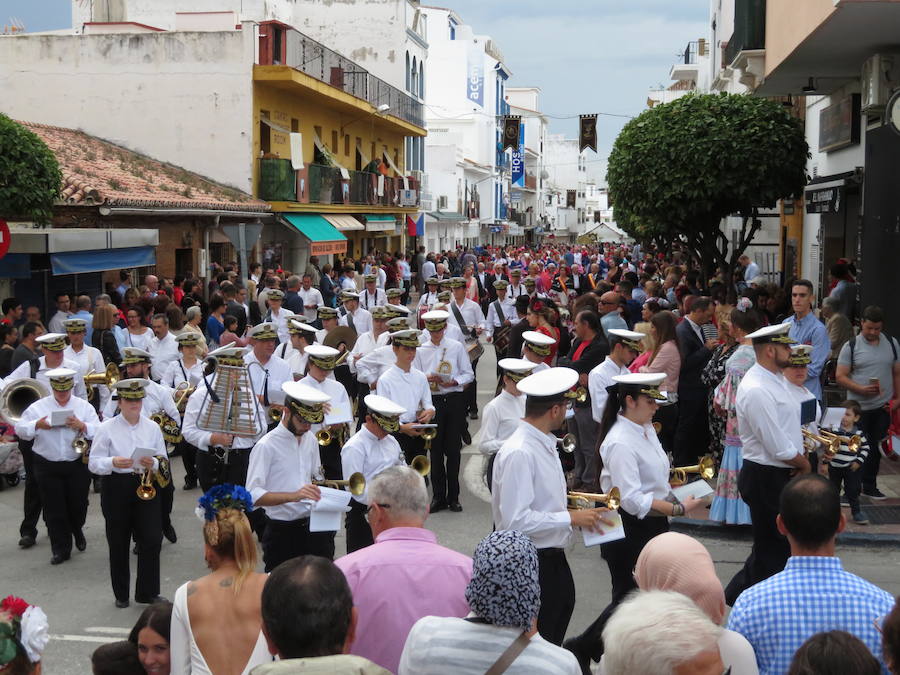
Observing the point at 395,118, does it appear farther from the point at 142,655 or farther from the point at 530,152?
the point at 530,152

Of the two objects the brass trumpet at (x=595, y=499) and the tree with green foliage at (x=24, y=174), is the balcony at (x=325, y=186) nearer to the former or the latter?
the tree with green foliage at (x=24, y=174)

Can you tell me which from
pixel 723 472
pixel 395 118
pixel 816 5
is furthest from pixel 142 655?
pixel 395 118

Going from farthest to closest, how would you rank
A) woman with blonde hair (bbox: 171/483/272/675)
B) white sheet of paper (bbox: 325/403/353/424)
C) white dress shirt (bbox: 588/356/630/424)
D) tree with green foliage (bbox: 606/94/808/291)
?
1. tree with green foliage (bbox: 606/94/808/291)
2. white dress shirt (bbox: 588/356/630/424)
3. white sheet of paper (bbox: 325/403/353/424)
4. woman with blonde hair (bbox: 171/483/272/675)

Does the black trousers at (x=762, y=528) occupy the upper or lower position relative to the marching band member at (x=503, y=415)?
lower

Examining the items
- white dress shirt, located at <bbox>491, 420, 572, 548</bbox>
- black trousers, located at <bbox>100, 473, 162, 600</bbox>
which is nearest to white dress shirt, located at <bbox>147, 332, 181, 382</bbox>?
black trousers, located at <bbox>100, 473, 162, 600</bbox>

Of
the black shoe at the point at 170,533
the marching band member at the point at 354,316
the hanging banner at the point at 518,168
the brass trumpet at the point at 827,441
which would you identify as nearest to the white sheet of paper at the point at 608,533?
the brass trumpet at the point at 827,441

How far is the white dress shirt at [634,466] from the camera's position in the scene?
5914 millimetres

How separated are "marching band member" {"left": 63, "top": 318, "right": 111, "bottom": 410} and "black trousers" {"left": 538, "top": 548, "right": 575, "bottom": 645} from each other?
654cm

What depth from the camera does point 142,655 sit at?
438 centimetres

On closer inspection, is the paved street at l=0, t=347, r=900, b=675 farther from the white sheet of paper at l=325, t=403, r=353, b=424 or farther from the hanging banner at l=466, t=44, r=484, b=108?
the hanging banner at l=466, t=44, r=484, b=108

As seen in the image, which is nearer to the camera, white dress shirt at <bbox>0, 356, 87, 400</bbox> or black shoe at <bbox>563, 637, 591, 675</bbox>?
Answer: black shoe at <bbox>563, 637, 591, 675</bbox>

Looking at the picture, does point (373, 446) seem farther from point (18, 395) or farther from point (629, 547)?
point (18, 395)

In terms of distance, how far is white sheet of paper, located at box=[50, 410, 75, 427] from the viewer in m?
8.64

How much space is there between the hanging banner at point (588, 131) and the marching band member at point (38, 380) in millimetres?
30572
